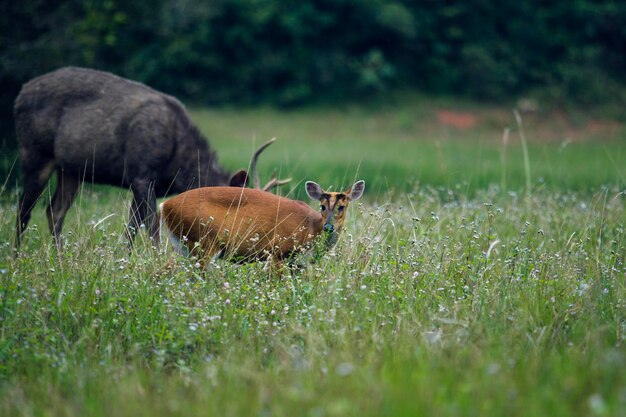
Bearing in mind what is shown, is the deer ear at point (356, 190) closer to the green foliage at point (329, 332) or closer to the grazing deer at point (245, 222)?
the grazing deer at point (245, 222)

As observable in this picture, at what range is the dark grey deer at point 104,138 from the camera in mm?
8469

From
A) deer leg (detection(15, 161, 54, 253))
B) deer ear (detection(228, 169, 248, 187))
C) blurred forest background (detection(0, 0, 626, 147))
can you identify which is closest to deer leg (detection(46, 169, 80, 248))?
deer leg (detection(15, 161, 54, 253))

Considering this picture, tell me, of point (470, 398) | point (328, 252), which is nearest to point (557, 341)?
point (470, 398)

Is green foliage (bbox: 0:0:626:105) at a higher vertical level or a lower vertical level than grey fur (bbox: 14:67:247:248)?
lower

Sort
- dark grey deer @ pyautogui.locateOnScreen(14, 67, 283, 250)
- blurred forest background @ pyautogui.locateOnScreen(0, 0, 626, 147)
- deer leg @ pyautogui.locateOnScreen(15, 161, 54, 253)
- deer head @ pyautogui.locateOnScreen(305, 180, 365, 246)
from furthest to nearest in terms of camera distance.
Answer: blurred forest background @ pyautogui.locateOnScreen(0, 0, 626, 147), deer leg @ pyautogui.locateOnScreen(15, 161, 54, 253), dark grey deer @ pyautogui.locateOnScreen(14, 67, 283, 250), deer head @ pyautogui.locateOnScreen(305, 180, 365, 246)

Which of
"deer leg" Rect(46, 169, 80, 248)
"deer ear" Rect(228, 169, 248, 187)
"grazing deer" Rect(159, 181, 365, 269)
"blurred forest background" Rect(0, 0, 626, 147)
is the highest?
"grazing deer" Rect(159, 181, 365, 269)

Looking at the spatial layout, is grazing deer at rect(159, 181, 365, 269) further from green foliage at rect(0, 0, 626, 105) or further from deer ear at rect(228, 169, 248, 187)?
green foliage at rect(0, 0, 626, 105)

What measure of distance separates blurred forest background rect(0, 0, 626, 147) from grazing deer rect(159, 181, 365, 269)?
66.8 ft

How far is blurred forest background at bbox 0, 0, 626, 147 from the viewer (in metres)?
28.5

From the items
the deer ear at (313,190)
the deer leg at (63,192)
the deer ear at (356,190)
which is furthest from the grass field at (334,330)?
the deer leg at (63,192)

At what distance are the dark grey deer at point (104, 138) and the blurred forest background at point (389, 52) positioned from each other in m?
18.1

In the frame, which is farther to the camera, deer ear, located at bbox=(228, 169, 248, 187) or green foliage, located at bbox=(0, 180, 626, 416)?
deer ear, located at bbox=(228, 169, 248, 187)

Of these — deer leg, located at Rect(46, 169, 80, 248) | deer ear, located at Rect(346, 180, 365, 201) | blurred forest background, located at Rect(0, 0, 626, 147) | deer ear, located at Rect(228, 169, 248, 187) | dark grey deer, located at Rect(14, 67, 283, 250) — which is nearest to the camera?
deer ear, located at Rect(346, 180, 365, 201)

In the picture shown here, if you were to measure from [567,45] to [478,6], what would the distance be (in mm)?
3451
